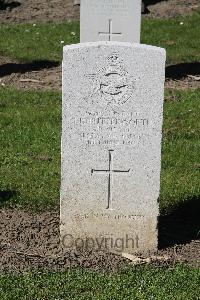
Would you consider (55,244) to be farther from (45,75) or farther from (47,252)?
(45,75)

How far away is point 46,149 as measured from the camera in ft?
28.3

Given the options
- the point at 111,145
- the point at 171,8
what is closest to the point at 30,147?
the point at 111,145

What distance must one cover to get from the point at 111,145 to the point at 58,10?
473 inches

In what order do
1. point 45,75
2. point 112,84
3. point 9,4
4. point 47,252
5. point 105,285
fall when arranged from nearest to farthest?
point 105,285, point 112,84, point 47,252, point 45,75, point 9,4

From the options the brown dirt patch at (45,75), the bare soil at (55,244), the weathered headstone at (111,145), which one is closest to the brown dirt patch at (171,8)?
the brown dirt patch at (45,75)

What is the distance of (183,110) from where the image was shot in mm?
10062

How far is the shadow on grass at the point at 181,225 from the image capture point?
625 centimetres

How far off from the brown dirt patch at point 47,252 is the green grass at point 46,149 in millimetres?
472

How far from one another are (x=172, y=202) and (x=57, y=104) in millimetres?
3871

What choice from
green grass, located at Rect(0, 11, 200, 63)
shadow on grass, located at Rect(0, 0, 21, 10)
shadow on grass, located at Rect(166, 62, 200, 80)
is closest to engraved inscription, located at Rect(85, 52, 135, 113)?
shadow on grass, located at Rect(166, 62, 200, 80)

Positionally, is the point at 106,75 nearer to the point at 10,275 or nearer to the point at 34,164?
the point at 10,275

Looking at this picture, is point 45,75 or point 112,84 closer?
point 112,84

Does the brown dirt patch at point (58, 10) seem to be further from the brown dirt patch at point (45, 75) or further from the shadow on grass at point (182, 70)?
the shadow on grass at point (182, 70)

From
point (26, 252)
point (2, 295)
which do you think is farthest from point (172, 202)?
point (2, 295)
